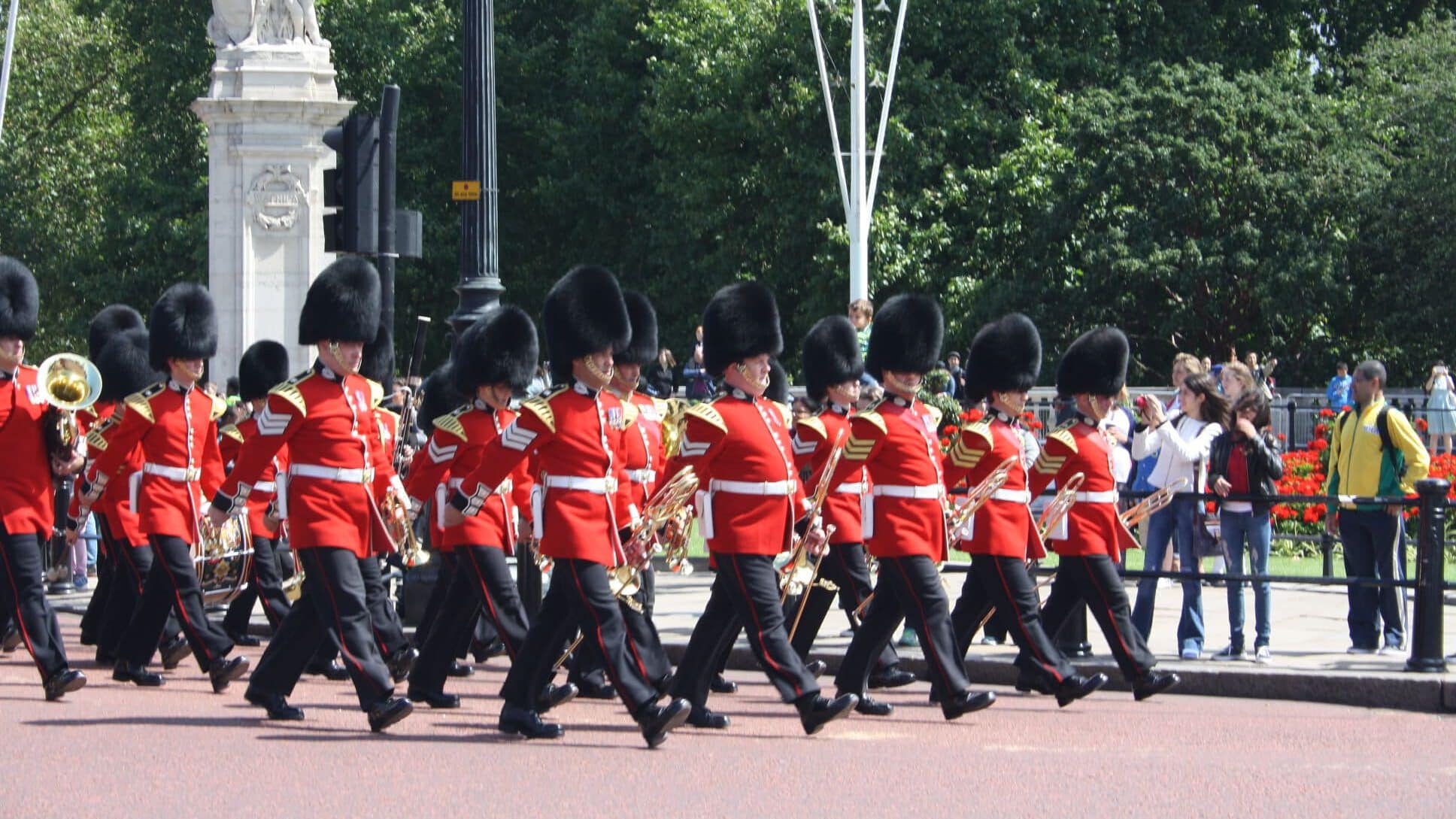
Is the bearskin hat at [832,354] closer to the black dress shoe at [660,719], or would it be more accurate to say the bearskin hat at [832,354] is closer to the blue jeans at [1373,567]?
the black dress shoe at [660,719]

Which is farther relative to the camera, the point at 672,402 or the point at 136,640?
the point at 672,402

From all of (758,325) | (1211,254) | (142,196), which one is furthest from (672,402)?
(142,196)

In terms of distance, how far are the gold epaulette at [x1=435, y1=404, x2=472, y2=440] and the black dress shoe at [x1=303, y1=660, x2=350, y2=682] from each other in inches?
55.0

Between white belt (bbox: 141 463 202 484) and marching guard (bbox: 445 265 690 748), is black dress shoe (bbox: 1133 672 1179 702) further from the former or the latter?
white belt (bbox: 141 463 202 484)

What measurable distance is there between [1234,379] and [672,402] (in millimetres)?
3032

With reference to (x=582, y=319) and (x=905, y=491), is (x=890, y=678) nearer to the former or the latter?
(x=905, y=491)

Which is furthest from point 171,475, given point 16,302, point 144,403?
point 16,302

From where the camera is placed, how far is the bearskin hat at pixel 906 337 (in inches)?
368

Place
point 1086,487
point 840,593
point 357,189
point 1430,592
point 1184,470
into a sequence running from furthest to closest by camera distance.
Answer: point 357,189 < point 1184,470 < point 840,593 < point 1430,592 < point 1086,487

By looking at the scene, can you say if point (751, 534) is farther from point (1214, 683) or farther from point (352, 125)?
point (352, 125)

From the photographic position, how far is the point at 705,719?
8766 mm

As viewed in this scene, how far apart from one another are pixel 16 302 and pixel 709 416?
125 inches

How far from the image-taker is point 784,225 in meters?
31.7

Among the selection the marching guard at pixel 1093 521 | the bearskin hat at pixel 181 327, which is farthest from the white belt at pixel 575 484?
the bearskin hat at pixel 181 327
